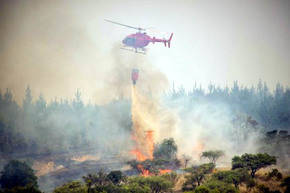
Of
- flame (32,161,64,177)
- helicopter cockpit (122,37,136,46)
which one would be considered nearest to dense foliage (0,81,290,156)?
flame (32,161,64,177)

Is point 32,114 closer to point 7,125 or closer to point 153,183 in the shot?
point 7,125

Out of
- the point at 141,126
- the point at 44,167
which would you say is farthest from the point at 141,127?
the point at 44,167

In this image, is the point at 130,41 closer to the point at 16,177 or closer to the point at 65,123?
the point at 16,177

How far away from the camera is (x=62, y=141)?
146125 mm

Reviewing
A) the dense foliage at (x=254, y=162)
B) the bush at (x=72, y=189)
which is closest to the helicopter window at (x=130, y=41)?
the dense foliage at (x=254, y=162)

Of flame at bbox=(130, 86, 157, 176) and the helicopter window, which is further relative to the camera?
flame at bbox=(130, 86, 157, 176)

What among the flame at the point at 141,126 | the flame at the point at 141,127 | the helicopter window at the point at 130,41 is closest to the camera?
the helicopter window at the point at 130,41

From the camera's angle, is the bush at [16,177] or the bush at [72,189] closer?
the bush at [72,189]

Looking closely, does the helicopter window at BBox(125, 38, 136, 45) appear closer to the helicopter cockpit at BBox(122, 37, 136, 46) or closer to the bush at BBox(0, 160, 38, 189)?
the helicopter cockpit at BBox(122, 37, 136, 46)

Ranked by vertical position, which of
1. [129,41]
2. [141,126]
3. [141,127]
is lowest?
[141,127]

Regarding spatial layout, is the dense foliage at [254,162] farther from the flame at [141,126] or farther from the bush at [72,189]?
the flame at [141,126]

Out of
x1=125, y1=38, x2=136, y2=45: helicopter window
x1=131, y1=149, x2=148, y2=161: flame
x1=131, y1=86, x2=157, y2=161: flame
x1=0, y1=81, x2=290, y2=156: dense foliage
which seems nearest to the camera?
x1=125, y1=38, x2=136, y2=45: helicopter window

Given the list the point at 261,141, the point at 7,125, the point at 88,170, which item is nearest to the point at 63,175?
the point at 88,170

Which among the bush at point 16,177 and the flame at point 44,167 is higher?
the bush at point 16,177
